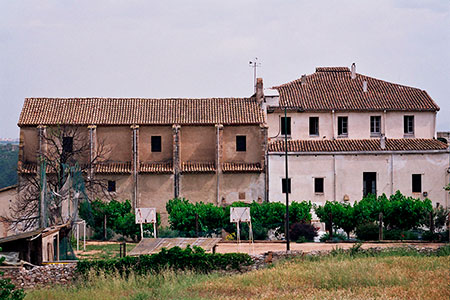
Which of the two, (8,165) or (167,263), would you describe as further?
(8,165)

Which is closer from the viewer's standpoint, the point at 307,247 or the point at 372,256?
the point at 372,256

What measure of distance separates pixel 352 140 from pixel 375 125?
2007 millimetres

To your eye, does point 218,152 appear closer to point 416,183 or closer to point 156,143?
point 156,143

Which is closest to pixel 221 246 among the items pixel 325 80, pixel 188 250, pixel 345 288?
pixel 188 250

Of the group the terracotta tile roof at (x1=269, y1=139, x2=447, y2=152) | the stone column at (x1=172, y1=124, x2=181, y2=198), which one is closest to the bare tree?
the stone column at (x1=172, y1=124, x2=181, y2=198)

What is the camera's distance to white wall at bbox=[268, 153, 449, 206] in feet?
136

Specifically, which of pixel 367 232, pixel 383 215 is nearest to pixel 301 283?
pixel 367 232

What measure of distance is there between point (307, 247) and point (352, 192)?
10.3 metres

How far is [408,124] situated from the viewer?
1759 inches

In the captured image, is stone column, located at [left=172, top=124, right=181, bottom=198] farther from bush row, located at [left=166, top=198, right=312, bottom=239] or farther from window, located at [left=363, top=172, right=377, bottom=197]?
window, located at [left=363, top=172, right=377, bottom=197]

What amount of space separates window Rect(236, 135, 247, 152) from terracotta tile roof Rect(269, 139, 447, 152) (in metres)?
1.42

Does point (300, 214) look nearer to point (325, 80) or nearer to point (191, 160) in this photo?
point (191, 160)

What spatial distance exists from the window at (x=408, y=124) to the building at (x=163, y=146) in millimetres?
8729

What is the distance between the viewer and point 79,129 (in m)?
41.4
